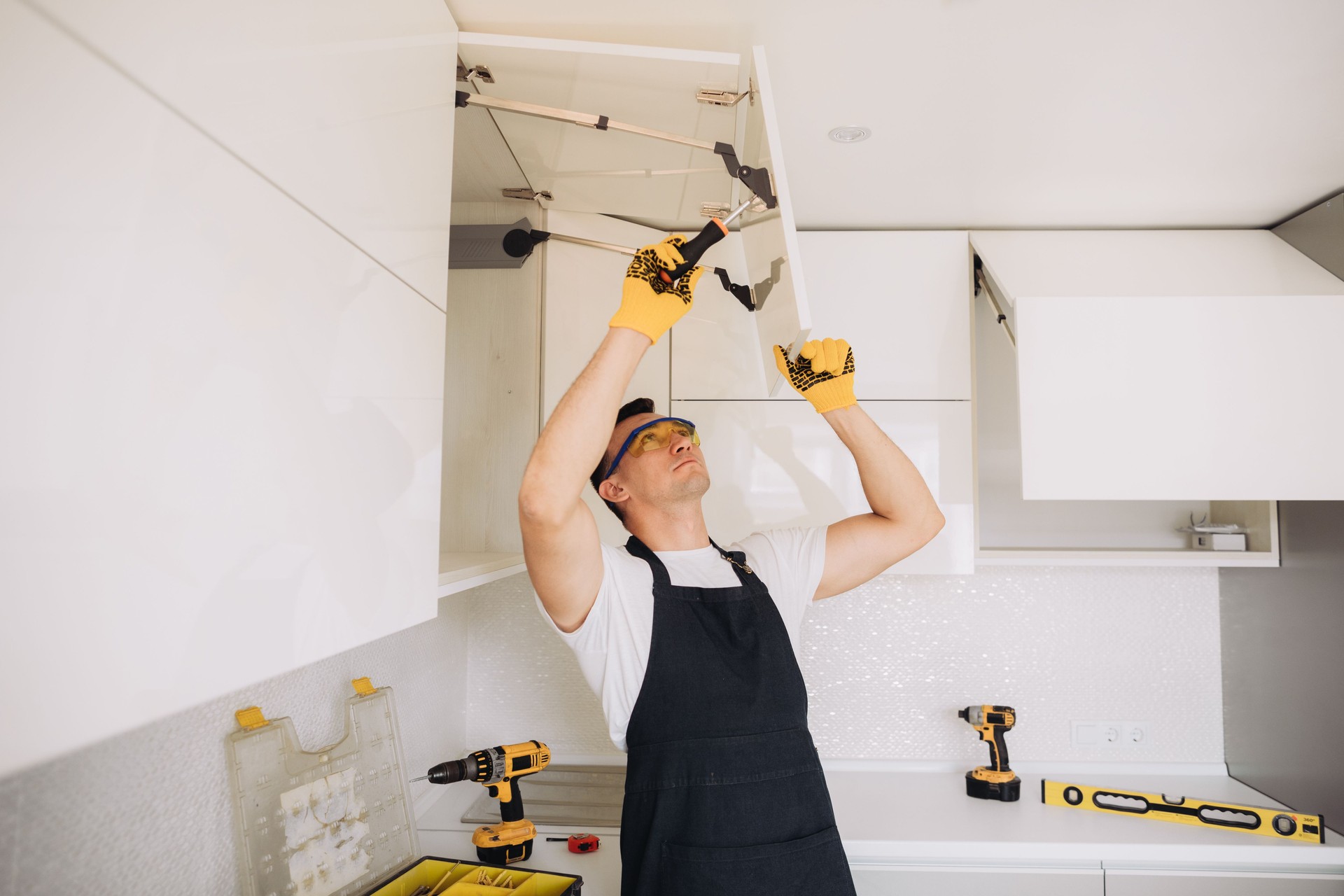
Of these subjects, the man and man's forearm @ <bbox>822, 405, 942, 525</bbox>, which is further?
man's forearm @ <bbox>822, 405, 942, 525</bbox>

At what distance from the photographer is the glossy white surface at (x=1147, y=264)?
1.66 metres

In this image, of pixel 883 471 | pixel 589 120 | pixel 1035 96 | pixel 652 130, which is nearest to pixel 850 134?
pixel 1035 96

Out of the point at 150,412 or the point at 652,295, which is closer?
the point at 150,412

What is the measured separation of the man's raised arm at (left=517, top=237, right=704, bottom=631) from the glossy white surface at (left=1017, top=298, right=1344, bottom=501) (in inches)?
32.3

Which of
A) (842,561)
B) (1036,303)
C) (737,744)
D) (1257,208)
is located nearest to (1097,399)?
(1036,303)

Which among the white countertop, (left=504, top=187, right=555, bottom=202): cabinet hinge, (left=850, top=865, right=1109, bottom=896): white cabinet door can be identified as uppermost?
(left=504, top=187, right=555, bottom=202): cabinet hinge

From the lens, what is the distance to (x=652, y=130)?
1226 mm

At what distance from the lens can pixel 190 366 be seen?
0.50 metres

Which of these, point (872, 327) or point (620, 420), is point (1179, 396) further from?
point (620, 420)

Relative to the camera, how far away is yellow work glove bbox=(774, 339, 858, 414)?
1491mm

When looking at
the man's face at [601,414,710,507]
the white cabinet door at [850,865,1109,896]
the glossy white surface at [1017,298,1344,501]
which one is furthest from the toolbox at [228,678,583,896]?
the glossy white surface at [1017,298,1344,501]

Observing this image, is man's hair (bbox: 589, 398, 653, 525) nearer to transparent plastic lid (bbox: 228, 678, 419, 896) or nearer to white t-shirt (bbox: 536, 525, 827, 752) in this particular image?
white t-shirt (bbox: 536, 525, 827, 752)

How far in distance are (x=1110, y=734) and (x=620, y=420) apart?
1.61 meters

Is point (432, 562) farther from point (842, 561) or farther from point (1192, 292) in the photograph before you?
point (1192, 292)
